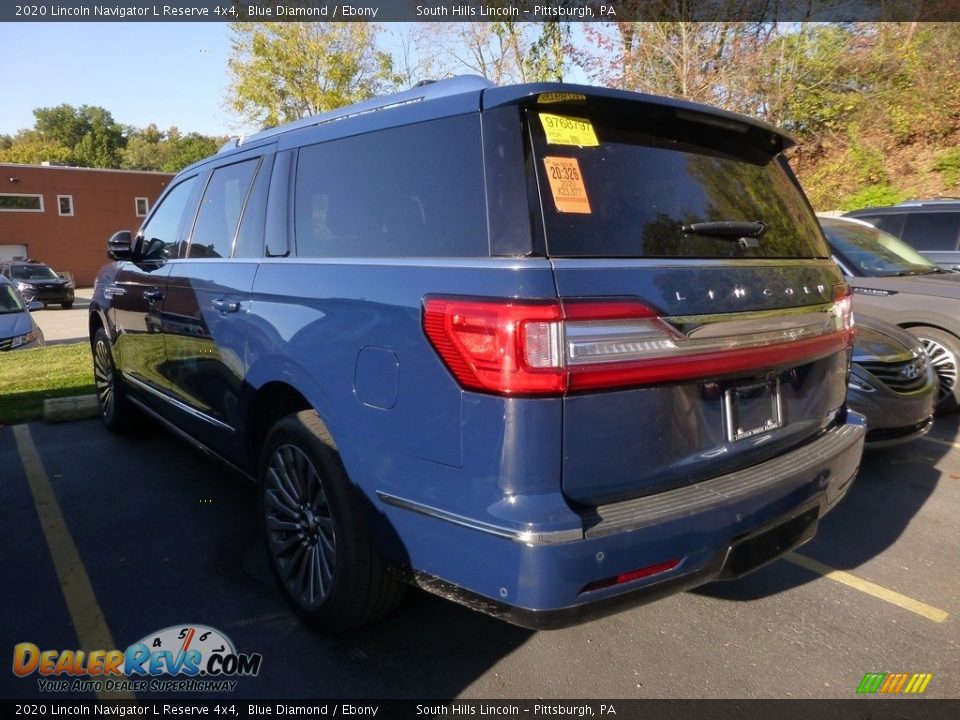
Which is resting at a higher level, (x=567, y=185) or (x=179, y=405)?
(x=567, y=185)

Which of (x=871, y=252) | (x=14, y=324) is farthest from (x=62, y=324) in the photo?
(x=871, y=252)

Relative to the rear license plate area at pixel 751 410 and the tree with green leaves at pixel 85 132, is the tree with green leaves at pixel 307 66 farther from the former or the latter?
the tree with green leaves at pixel 85 132

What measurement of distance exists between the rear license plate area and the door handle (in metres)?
2.18

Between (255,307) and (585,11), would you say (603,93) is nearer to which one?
(255,307)

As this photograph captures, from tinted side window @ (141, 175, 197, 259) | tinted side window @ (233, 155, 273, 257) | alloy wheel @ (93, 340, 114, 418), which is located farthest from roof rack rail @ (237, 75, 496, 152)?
alloy wheel @ (93, 340, 114, 418)

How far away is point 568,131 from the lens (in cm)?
221

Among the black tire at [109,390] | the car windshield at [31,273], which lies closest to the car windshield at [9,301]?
the black tire at [109,390]

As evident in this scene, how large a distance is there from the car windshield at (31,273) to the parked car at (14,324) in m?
17.1

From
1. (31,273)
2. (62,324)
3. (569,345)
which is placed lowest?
(62,324)

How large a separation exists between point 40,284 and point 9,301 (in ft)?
54.1

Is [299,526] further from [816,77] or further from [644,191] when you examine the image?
[816,77]

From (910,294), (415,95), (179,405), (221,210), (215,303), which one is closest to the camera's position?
(415,95)

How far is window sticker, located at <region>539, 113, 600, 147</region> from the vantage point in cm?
217

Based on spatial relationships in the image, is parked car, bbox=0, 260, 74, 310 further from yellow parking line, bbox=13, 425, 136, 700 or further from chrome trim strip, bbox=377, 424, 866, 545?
chrome trim strip, bbox=377, 424, 866, 545
